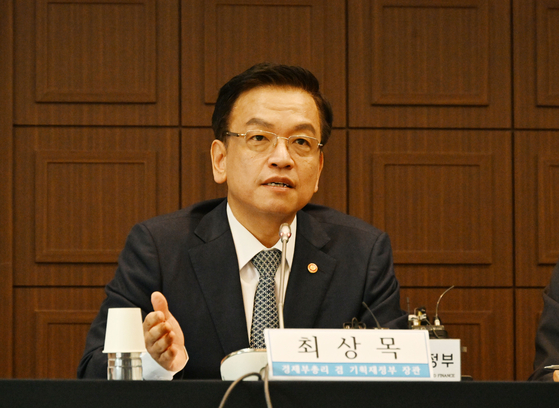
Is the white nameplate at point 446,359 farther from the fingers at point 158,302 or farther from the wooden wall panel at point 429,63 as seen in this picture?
the wooden wall panel at point 429,63

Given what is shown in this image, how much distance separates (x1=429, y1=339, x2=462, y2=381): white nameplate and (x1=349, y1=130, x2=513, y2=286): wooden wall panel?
149 centimetres

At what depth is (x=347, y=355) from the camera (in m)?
0.88

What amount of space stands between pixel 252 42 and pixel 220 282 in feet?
4.28

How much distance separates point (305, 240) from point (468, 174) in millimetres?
1135

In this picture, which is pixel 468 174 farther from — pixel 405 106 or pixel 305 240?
pixel 305 240

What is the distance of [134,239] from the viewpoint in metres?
1.83

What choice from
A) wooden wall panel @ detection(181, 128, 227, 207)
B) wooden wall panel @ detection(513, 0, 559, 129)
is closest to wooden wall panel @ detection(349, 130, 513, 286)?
wooden wall panel @ detection(513, 0, 559, 129)

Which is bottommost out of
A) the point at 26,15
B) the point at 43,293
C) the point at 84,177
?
the point at 43,293

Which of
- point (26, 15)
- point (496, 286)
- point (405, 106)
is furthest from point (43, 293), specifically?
point (496, 286)

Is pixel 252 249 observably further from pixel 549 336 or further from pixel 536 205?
pixel 536 205

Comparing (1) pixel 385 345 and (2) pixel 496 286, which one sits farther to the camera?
(2) pixel 496 286

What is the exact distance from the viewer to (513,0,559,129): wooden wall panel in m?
2.72

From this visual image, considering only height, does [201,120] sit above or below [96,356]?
above

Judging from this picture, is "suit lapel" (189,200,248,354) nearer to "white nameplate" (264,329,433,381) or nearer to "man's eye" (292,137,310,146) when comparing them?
"man's eye" (292,137,310,146)
